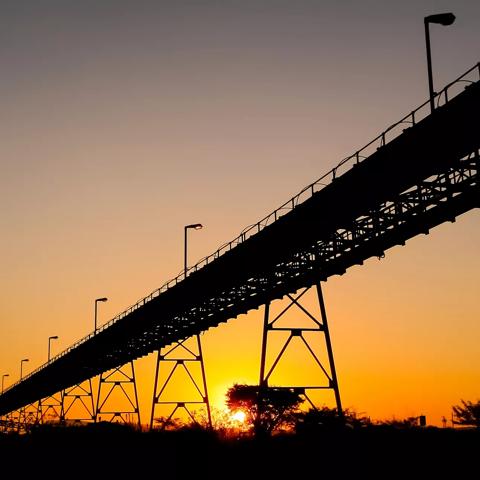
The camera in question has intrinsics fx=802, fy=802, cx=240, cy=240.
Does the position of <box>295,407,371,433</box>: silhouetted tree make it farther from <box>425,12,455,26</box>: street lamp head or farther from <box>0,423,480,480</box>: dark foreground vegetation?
<box>425,12,455,26</box>: street lamp head

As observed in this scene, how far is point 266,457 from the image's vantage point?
27719mm

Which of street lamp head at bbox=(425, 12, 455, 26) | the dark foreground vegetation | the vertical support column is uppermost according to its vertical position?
street lamp head at bbox=(425, 12, 455, 26)

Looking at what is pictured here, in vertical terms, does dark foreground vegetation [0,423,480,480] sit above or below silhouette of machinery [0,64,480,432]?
below

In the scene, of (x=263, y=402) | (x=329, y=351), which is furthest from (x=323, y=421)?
(x=263, y=402)

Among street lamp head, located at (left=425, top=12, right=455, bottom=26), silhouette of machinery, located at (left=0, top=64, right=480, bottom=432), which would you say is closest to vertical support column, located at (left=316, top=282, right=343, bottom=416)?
silhouette of machinery, located at (left=0, top=64, right=480, bottom=432)

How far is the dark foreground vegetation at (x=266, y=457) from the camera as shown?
24.8 m

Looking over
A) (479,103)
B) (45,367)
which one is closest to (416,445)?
(479,103)

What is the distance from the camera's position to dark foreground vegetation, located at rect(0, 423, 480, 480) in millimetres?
24750

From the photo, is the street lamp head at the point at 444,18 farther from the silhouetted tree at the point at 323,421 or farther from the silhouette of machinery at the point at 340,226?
the silhouetted tree at the point at 323,421

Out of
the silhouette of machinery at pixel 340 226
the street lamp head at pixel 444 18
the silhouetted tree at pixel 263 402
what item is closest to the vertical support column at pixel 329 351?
the silhouette of machinery at pixel 340 226

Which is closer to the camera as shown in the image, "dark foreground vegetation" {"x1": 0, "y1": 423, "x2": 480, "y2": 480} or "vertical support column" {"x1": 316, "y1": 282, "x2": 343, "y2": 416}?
"dark foreground vegetation" {"x1": 0, "y1": 423, "x2": 480, "y2": 480}

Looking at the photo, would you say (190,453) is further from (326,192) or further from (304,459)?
(326,192)

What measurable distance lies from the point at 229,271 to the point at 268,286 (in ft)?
12.7

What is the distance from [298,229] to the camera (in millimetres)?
32094
